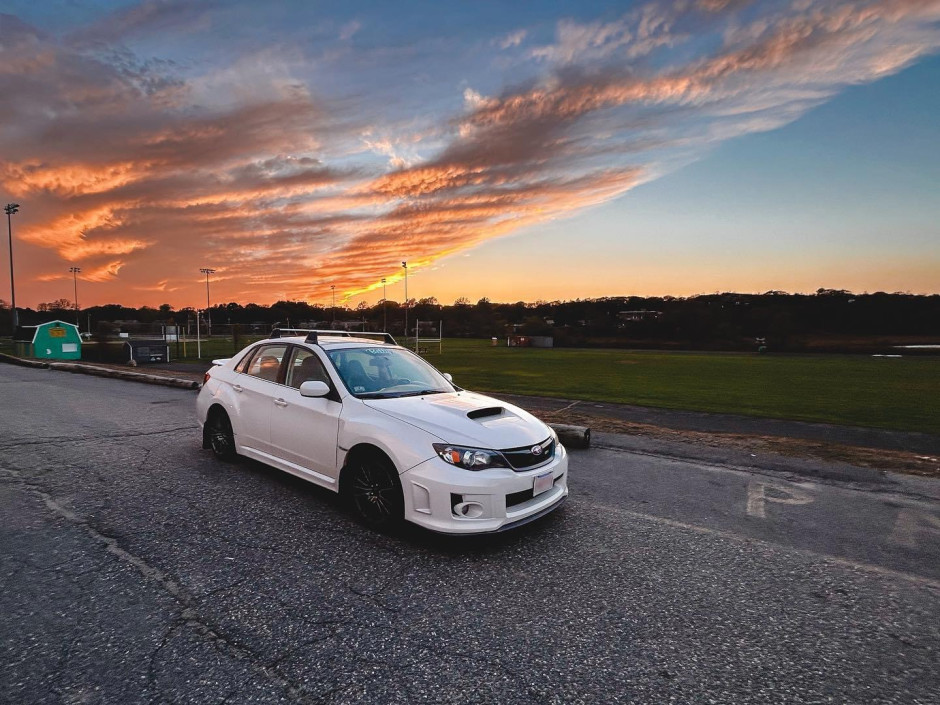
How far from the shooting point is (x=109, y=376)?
16.6 meters

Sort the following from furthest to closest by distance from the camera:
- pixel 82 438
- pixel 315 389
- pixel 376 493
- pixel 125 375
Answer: pixel 125 375 → pixel 82 438 → pixel 315 389 → pixel 376 493

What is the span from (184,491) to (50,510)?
3.51 feet

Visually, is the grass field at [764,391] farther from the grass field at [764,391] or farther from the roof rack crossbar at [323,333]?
the roof rack crossbar at [323,333]

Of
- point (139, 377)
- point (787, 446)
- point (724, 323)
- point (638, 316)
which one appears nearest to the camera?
point (787, 446)

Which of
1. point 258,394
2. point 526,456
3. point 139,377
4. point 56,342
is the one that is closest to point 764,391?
point 526,456

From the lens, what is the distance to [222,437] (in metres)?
6.11

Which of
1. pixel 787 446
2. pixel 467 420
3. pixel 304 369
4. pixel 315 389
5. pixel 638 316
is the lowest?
pixel 787 446

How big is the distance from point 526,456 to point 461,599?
4.07 feet

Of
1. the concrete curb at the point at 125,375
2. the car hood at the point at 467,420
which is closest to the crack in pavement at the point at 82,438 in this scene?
the car hood at the point at 467,420

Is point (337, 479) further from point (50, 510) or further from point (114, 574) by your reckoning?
point (50, 510)

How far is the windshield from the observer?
190 inches

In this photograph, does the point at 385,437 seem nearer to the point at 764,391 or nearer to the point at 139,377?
the point at 139,377

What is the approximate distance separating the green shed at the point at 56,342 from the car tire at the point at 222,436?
1183 inches

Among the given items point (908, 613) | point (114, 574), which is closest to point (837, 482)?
point (908, 613)
